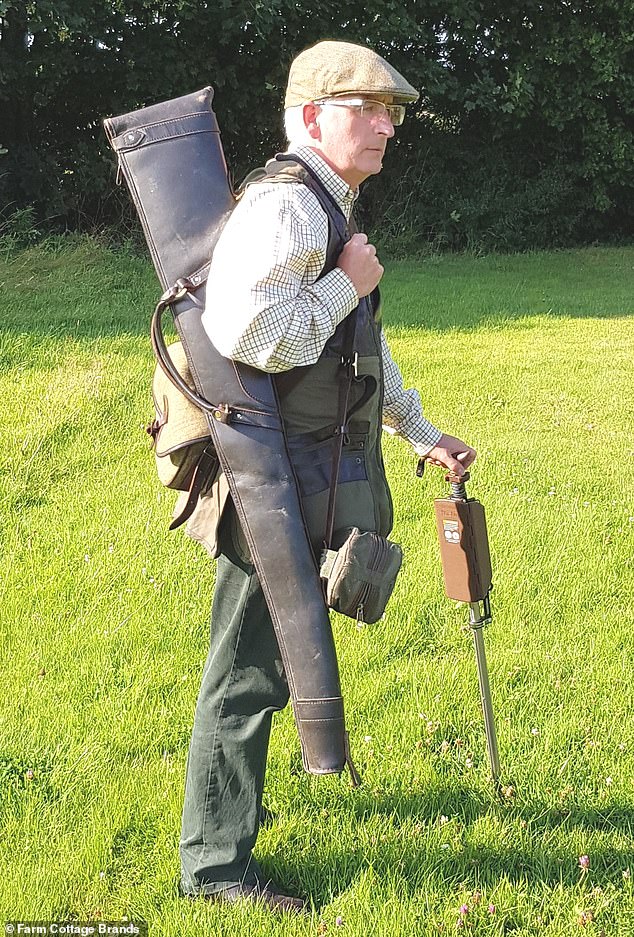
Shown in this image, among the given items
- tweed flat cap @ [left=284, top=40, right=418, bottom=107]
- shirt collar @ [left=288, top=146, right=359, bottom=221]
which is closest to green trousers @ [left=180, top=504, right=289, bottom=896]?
shirt collar @ [left=288, top=146, right=359, bottom=221]

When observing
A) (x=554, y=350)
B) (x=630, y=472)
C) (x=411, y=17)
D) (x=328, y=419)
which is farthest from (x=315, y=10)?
(x=328, y=419)

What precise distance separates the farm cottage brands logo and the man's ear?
2.22 meters

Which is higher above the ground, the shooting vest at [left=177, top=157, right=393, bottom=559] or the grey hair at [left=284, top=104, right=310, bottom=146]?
the grey hair at [left=284, top=104, right=310, bottom=146]

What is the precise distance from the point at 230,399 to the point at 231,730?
37.5 inches

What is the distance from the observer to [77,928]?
2668 millimetres

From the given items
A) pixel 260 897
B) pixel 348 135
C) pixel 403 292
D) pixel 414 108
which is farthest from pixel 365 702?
pixel 414 108

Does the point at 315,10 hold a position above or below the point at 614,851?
above

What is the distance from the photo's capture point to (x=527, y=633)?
13.7 feet

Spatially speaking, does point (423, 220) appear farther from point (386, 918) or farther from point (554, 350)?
point (386, 918)

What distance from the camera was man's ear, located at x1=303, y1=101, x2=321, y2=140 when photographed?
7.50ft

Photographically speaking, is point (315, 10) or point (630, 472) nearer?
point (630, 472)

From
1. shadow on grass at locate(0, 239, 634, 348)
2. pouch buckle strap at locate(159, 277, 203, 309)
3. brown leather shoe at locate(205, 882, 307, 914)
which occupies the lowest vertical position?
shadow on grass at locate(0, 239, 634, 348)

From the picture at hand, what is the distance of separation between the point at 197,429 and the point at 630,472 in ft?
15.0

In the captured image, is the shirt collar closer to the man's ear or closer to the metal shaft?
the man's ear
